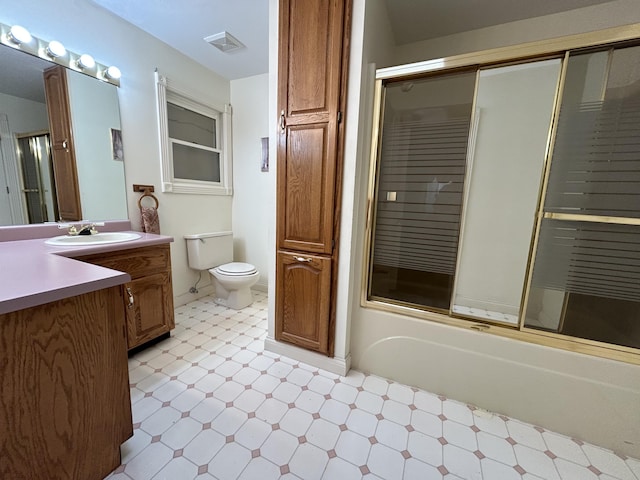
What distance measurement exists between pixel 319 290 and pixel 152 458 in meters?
1.13

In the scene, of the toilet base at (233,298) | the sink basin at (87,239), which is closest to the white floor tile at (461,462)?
the toilet base at (233,298)

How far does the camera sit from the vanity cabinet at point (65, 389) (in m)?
0.76

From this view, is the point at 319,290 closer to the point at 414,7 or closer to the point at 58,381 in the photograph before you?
the point at 58,381

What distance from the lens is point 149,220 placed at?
216 cm

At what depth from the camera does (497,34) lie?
1.89 meters

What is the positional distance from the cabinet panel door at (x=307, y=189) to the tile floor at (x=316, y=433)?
911 mm

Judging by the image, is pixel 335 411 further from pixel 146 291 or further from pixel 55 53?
pixel 55 53

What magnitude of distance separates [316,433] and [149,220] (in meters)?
2.07

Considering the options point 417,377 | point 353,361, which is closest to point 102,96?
point 353,361

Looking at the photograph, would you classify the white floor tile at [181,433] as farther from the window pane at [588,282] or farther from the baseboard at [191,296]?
the window pane at [588,282]

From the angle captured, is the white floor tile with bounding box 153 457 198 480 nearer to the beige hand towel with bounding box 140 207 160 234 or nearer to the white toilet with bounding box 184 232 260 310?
the white toilet with bounding box 184 232 260 310

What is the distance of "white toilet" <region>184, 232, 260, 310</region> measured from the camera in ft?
8.02

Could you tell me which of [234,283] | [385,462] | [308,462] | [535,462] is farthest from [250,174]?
[535,462]

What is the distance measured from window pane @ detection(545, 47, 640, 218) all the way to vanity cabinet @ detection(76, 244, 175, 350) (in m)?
2.50
